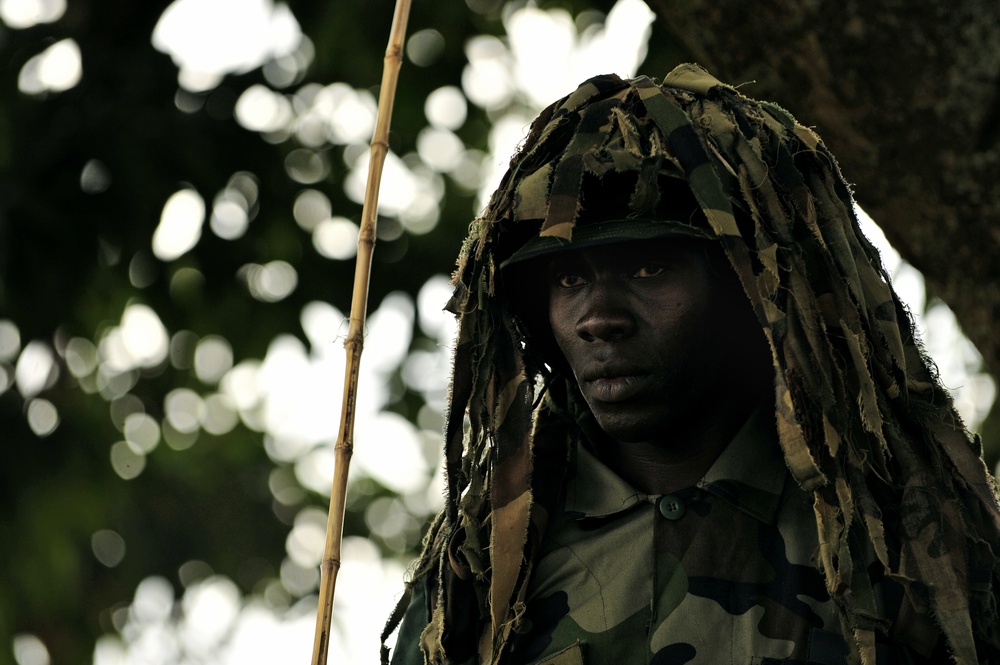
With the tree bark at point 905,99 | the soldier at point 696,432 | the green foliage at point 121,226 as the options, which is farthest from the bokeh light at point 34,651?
the tree bark at point 905,99

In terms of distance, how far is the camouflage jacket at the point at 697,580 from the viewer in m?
2.43

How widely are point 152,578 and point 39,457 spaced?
3762 millimetres

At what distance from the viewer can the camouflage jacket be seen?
243cm

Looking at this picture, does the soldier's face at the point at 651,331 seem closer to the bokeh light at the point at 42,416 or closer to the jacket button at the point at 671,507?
the jacket button at the point at 671,507

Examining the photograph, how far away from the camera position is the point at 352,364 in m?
2.71

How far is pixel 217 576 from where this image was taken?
9.60 metres

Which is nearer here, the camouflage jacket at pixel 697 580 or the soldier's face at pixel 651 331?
the camouflage jacket at pixel 697 580

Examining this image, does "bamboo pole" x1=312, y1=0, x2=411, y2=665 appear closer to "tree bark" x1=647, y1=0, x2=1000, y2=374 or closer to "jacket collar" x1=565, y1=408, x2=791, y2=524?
"jacket collar" x1=565, y1=408, x2=791, y2=524

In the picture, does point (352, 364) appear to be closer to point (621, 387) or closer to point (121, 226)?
point (621, 387)

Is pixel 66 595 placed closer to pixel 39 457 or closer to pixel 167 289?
pixel 39 457

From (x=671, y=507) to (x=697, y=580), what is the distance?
15cm

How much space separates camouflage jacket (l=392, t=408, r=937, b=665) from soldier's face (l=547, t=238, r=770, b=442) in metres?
0.13

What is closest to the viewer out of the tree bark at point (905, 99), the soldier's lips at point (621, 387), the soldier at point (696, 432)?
the soldier at point (696, 432)

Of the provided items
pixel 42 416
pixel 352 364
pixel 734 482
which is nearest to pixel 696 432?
pixel 734 482
